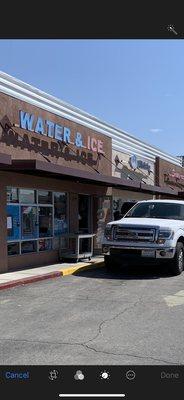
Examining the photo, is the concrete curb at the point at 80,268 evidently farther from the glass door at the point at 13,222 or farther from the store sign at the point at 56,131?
the store sign at the point at 56,131

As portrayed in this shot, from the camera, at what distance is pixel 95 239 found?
65.8 ft

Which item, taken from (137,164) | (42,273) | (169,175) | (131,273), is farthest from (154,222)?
(169,175)

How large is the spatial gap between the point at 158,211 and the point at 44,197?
3.59 metres

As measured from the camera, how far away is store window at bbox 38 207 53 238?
15922mm

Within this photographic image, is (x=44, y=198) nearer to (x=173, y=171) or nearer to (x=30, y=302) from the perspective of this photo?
(x=30, y=302)

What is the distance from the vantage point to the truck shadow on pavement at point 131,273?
511 inches

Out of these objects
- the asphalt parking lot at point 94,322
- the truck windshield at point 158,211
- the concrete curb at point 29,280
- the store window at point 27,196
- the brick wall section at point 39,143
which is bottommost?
the asphalt parking lot at point 94,322

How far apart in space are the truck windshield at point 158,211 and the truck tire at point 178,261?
1.15 metres

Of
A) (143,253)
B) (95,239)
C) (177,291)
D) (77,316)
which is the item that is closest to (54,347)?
(77,316)

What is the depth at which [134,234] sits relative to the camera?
13.0m

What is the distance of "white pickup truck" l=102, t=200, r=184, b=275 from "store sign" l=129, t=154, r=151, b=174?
36.5 feet

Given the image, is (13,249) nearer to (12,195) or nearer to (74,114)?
(12,195)

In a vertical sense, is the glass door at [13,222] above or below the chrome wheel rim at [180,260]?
above

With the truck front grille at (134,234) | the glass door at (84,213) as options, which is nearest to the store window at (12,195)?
the truck front grille at (134,234)
